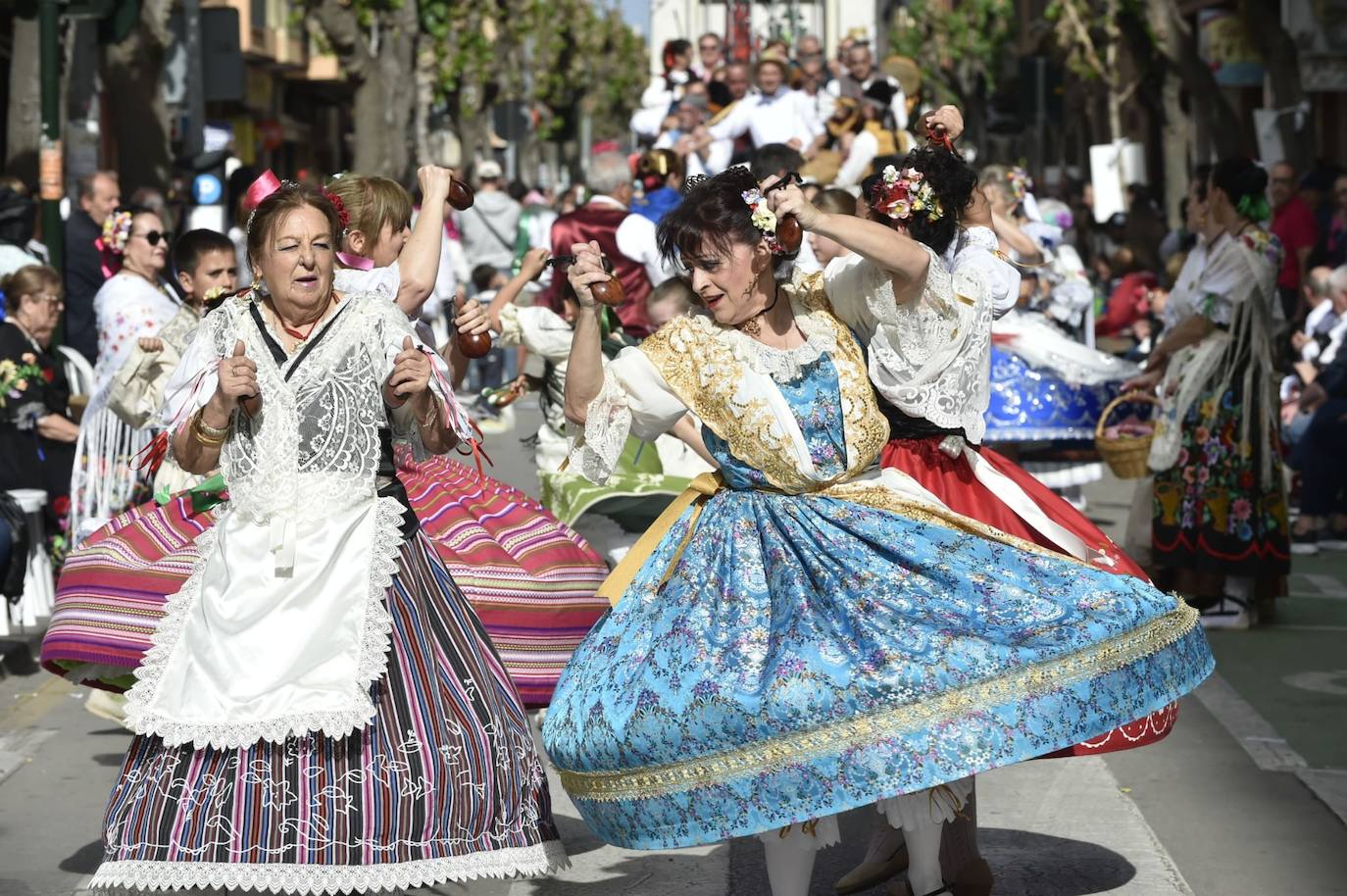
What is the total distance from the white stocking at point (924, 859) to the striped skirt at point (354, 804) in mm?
805

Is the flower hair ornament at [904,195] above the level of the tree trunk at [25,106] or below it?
below

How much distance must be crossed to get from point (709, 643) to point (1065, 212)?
12240mm

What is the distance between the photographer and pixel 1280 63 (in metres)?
21.6

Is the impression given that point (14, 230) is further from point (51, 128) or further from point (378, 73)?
point (378, 73)

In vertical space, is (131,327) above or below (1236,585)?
above

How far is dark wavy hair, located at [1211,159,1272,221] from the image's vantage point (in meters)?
8.64

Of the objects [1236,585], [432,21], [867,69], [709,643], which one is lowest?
A: [1236,585]

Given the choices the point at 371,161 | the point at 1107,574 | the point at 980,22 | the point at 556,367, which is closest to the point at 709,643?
the point at 1107,574

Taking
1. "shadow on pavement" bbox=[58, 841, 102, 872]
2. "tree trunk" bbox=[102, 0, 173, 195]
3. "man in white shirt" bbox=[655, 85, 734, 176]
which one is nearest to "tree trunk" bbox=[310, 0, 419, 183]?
"tree trunk" bbox=[102, 0, 173, 195]

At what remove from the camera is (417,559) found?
4.83m

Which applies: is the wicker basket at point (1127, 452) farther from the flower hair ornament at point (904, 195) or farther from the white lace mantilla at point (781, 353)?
the white lace mantilla at point (781, 353)

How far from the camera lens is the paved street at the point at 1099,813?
5.71m

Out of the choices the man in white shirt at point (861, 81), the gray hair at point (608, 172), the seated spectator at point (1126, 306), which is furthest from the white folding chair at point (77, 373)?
the seated spectator at point (1126, 306)

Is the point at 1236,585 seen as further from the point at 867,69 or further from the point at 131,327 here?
the point at 867,69
